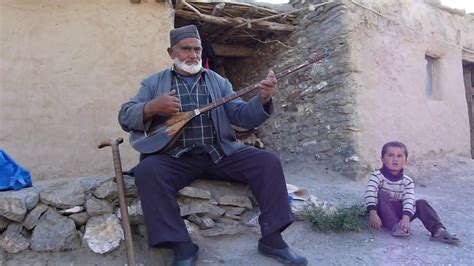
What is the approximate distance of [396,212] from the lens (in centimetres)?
309

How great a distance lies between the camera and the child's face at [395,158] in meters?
3.07

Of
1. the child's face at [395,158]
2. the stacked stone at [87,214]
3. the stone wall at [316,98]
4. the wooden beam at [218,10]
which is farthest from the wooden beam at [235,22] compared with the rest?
the child's face at [395,158]

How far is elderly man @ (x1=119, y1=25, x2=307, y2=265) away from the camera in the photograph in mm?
2350

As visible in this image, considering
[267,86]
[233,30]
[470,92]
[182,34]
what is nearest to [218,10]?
[233,30]

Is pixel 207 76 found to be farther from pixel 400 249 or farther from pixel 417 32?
pixel 417 32

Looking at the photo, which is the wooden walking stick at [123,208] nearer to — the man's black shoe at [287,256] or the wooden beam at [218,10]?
the man's black shoe at [287,256]

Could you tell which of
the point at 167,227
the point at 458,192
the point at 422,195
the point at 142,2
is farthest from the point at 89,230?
the point at 458,192

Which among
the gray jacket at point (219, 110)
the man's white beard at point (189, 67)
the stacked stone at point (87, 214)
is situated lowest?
the stacked stone at point (87, 214)

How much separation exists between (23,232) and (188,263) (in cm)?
103

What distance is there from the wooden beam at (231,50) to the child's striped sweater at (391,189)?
3.66m

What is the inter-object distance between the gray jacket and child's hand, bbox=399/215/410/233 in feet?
4.01

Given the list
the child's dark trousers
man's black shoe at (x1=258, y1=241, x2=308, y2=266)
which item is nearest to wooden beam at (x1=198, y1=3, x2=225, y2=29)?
the child's dark trousers

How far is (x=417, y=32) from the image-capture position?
5.71 m

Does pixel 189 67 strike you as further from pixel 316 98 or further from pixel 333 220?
pixel 316 98
